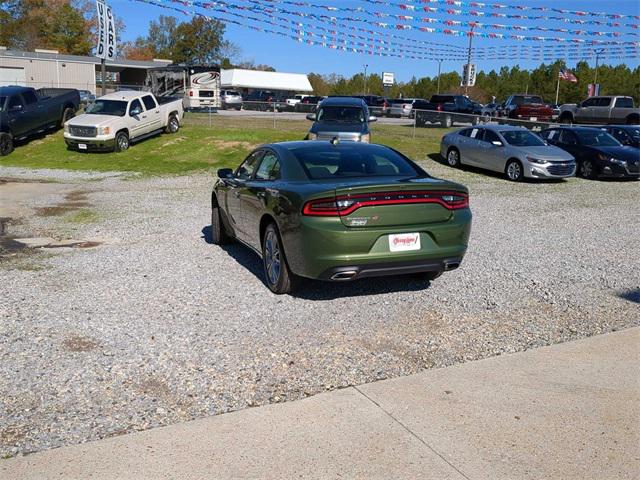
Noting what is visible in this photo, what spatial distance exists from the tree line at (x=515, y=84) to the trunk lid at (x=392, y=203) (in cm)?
7584

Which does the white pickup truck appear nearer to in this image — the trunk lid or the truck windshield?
the truck windshield

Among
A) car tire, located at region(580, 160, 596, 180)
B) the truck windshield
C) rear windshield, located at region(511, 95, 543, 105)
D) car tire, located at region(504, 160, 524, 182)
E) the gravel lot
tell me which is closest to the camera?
the gravel lot

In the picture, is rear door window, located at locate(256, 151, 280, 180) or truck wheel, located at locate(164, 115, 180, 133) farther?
truck wheel, located at locate(164, 115, 180, 133)

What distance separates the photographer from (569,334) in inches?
211

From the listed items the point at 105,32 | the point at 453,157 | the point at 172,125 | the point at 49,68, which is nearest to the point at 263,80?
the point at 49,68

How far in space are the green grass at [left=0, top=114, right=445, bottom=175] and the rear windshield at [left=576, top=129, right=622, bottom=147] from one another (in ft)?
16.7

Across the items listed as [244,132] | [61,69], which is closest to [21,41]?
[61,69]

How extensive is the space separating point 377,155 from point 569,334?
2.64 m

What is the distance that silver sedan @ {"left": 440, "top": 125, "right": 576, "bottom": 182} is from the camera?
16188 millimetres

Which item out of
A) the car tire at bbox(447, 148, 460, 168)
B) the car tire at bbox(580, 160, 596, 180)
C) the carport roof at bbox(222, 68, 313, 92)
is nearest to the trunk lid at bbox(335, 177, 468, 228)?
the car tire at bbox(580, 160, 596, 180)

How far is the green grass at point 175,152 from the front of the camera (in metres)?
19.2

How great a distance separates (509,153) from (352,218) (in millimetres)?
12592

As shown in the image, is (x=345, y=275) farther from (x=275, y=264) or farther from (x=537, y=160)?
(x=537, y=160)

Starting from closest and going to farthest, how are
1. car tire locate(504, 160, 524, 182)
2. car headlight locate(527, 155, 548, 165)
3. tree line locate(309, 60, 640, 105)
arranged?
car headlight locate(527, 155, 548, 165) → car tire locate(504, 160, 524, 182) → tree line locate(309, 60, 640, 105)
